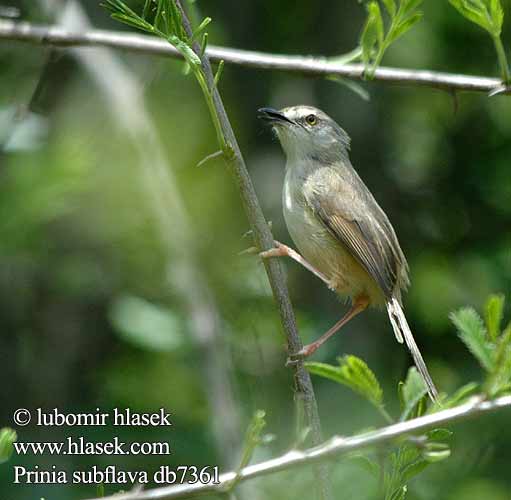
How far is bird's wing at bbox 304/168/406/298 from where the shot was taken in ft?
17.7

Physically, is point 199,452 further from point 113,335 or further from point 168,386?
point 113,335

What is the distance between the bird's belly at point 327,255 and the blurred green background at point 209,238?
372 mm

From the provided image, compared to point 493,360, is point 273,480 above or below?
below

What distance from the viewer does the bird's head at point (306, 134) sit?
5.95 metres

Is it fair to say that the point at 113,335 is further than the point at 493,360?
Yes

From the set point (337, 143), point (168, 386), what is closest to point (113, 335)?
point (168, 386)

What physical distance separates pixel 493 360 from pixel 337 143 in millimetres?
4161

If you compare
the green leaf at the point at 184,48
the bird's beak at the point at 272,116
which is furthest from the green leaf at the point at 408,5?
the bird's beak at the point at 272,116

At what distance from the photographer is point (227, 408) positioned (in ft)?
13.3

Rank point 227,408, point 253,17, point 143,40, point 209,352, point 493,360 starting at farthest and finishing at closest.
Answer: point 253,17 → point 143,40 → point 209,352 → point 227,408 → point 493,360

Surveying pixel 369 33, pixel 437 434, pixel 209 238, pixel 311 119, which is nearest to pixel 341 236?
pixel 209 238

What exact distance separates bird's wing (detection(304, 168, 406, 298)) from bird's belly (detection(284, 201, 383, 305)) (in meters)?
0.06

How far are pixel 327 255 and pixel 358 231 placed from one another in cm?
25

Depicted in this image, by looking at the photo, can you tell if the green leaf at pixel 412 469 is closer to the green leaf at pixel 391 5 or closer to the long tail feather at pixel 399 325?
the green leaf at pixel 391 5
